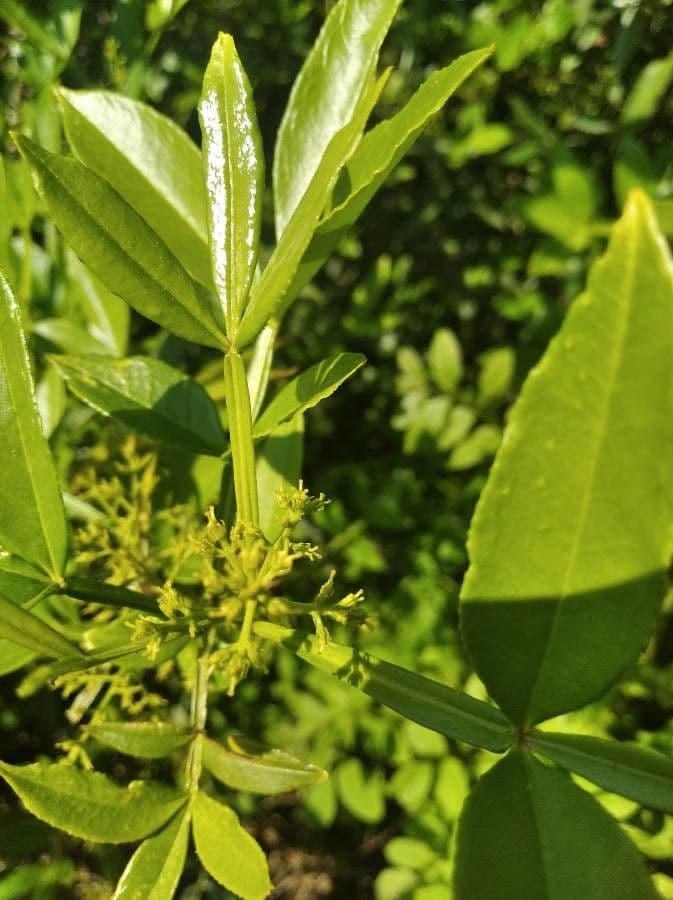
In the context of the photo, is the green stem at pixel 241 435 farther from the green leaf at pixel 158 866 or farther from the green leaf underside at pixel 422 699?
the green leaf at pixel 158 866

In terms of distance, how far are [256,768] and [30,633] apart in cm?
26

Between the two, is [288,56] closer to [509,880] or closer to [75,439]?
[75,439]

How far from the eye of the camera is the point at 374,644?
4.66 ft

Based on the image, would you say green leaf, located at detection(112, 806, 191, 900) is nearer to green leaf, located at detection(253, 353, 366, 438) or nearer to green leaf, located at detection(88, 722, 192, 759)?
green leaf, located at detection(88, 722, 192, 759)

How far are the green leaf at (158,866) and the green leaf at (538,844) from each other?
29 cm

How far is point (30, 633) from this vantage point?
0.59 meters

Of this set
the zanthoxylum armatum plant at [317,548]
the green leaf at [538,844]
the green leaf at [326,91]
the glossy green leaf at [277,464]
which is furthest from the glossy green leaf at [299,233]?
the green leaf at [538,844]

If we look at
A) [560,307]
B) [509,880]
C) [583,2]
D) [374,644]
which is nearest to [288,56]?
[583,2]

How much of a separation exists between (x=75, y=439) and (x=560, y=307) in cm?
91

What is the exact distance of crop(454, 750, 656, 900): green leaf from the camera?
0.55 m

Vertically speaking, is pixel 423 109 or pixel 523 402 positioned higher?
pixel 423 109

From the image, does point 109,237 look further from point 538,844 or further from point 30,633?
point 538,844

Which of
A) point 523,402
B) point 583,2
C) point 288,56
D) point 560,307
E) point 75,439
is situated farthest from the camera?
point 288,56

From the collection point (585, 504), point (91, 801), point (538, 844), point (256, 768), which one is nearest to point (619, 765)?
point (538, 844)
